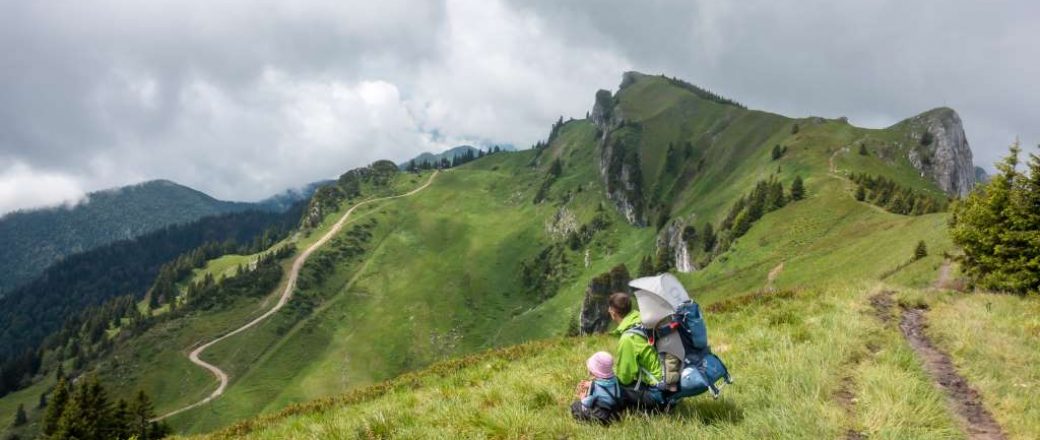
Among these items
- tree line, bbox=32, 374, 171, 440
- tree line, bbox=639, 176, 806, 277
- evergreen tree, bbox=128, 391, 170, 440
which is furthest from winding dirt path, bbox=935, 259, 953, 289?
evergreen tree, bbox=128, 391, 170, 440

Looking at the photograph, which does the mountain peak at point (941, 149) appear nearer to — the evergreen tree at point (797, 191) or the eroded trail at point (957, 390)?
the evergreen tree at point (797, 191)

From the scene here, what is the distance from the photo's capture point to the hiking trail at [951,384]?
7.24 m

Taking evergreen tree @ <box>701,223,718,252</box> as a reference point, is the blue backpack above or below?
below

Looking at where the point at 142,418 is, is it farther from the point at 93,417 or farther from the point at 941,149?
the point at 941,149

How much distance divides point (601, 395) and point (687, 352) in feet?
4.50


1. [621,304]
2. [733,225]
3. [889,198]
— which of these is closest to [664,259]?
[733,225]

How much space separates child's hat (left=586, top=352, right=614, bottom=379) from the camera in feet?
25.3

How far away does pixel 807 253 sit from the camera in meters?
71.4

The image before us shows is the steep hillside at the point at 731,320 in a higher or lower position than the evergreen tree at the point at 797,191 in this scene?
lower

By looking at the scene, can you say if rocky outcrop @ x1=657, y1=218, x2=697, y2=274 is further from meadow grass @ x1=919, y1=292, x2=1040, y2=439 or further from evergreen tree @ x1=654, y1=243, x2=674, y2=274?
meadow grass @ x1=919, y1=292, x2=1040, y2=439

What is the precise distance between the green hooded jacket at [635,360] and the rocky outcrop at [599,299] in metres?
139

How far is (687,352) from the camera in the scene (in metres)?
7.58

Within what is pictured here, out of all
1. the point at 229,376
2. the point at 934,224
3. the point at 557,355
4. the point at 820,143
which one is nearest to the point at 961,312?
the point at 557,355

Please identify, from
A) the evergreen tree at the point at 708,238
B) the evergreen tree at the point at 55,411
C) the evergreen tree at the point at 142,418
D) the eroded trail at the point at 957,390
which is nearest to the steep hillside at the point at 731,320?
the evergreen tree at the point at 708,238
